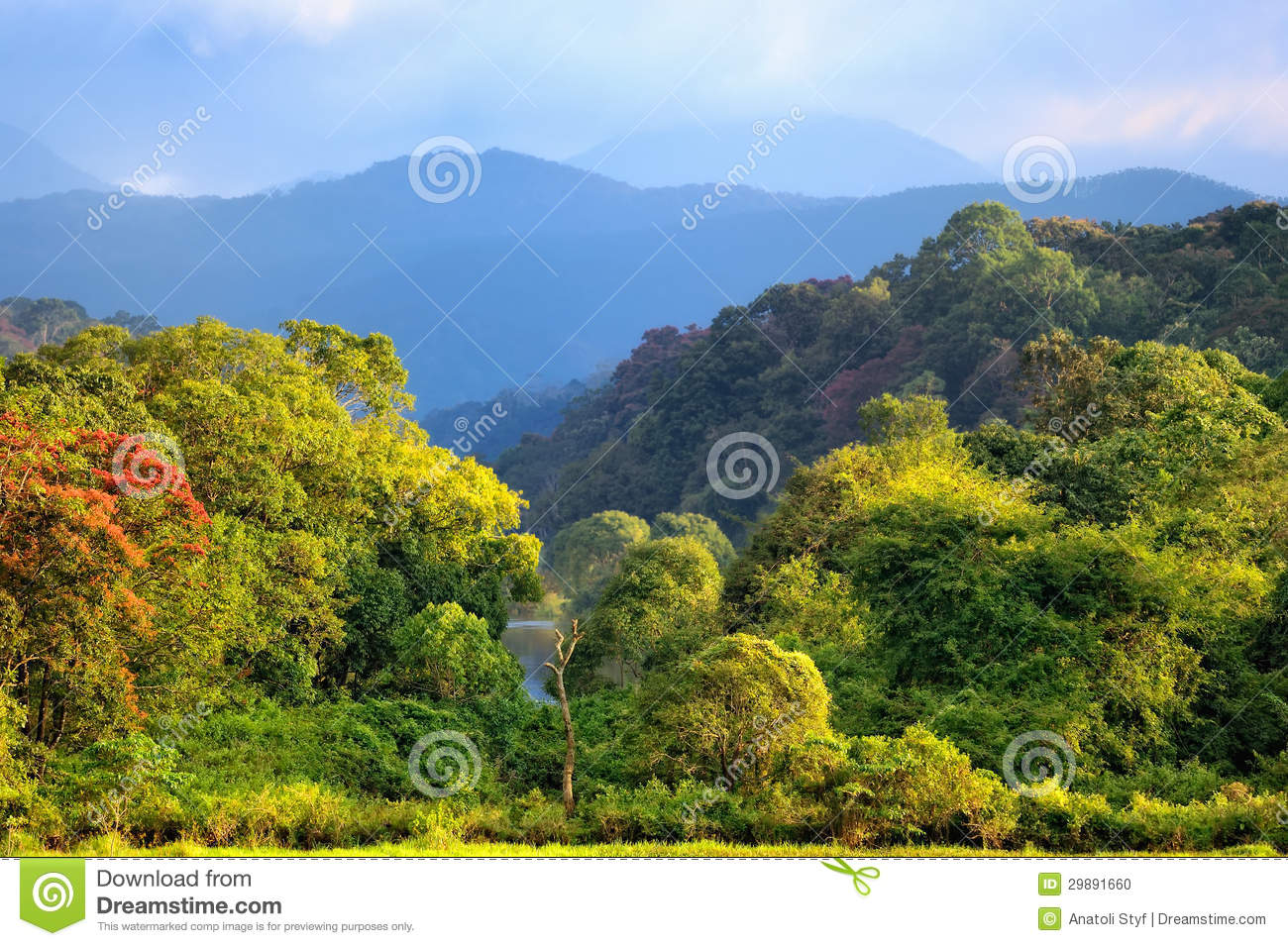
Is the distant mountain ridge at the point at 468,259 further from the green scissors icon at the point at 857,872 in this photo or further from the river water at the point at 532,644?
the green scissors icon at the point at 857,872

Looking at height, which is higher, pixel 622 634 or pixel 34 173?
pixel 34 173

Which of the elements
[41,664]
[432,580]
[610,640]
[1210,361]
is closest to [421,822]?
[41,664]

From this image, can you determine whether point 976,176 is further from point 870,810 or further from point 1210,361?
point 870,810

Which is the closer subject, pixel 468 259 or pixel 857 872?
pixel 857 872

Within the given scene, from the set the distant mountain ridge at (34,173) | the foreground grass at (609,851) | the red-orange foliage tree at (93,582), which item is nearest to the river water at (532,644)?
Answer: the red-orange foliage tree at (93,582)

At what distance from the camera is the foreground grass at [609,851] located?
10.2 metres
